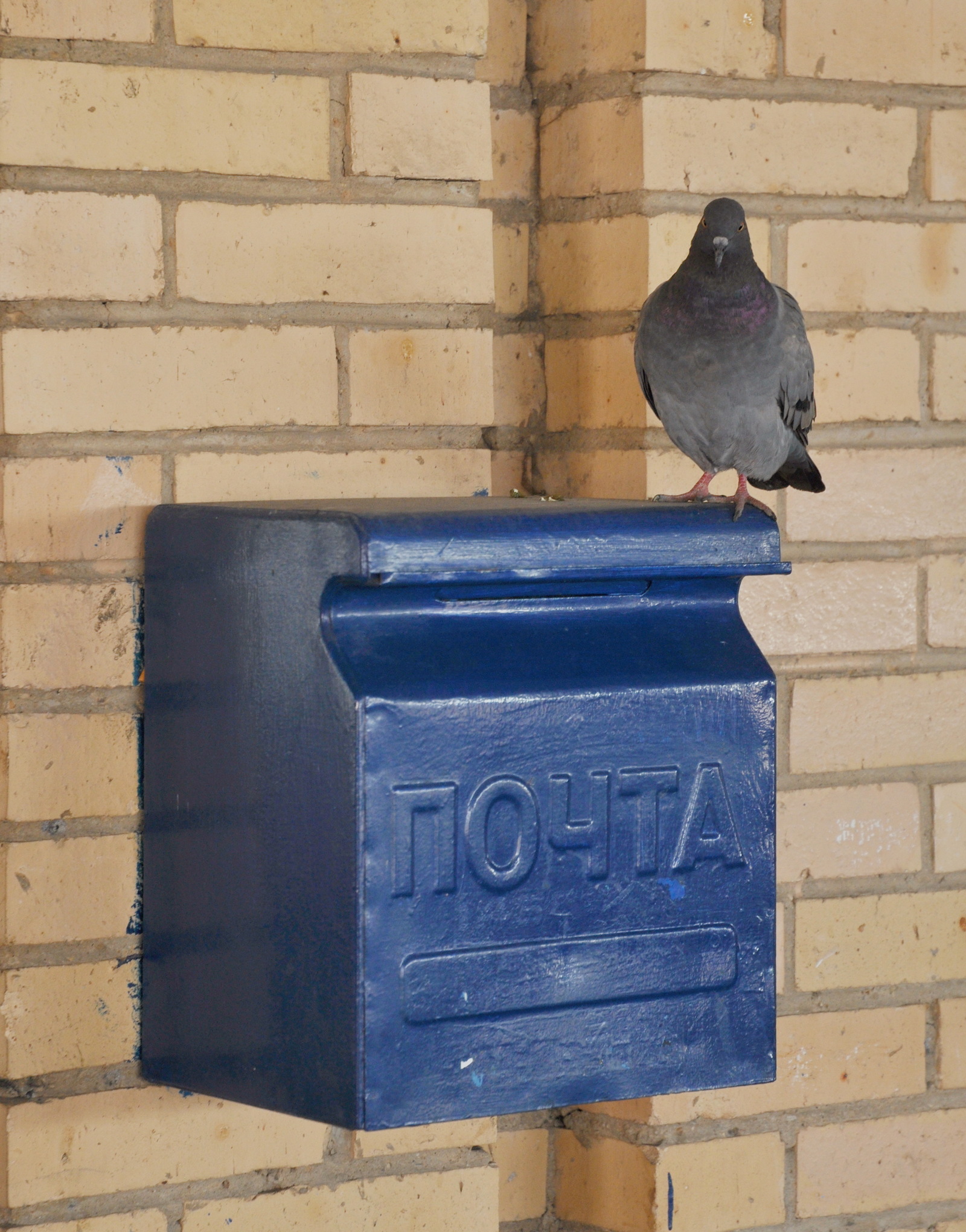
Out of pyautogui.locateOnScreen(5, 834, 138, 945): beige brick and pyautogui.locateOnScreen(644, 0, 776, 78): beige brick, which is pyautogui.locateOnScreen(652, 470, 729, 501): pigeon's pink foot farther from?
pyautogui.locateOnScreen(5, 834, 138, 945): beige brick

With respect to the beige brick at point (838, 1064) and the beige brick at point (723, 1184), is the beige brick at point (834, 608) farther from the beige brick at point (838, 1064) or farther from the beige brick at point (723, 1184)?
the beige brick at point (723, 1184)

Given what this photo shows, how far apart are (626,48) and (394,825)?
3.01ft

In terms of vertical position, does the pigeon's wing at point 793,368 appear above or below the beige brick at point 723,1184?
above

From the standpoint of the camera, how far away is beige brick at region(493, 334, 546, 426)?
1743 millimetres

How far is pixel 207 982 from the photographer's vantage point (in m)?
1.32

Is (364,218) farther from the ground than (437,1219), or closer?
farther from the ground

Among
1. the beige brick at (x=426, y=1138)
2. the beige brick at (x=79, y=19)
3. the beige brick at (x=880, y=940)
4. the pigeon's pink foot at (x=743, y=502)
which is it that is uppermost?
the beige brick at (x=79, y=19)

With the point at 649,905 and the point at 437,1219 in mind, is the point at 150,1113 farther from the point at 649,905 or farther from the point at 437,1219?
the point at 649,905

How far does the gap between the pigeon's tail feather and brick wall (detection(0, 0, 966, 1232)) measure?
9 centimetres

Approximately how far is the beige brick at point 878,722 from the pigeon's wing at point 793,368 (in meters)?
0.32

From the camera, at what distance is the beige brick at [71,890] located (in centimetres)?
143

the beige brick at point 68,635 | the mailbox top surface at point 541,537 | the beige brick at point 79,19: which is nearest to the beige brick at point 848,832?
the mailbox top surface at point 541,537

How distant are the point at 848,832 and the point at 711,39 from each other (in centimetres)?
87

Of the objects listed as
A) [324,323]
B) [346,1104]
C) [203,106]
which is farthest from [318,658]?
[203,106]
